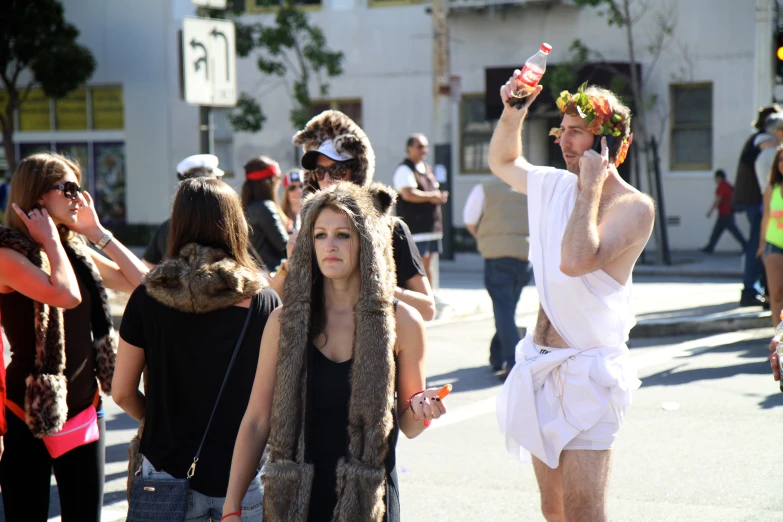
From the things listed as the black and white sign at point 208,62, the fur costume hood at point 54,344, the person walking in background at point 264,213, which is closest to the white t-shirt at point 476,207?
the person walking in background at point 264,213

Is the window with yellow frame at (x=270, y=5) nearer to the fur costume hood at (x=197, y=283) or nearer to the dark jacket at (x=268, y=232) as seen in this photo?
the dark jacket at (x=268, y=232)

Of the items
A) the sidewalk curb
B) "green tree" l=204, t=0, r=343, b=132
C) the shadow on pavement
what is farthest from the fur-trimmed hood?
"green tree" l=204, t=0, r=343, b=132

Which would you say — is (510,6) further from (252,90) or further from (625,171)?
(252,90)

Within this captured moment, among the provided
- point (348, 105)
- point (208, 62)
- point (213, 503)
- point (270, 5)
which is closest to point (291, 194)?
point (208, 62)

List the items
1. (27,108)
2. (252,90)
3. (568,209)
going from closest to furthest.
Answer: (568,209) < (252,90) < (27,108)

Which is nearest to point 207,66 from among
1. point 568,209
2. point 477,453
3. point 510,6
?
point 477,453

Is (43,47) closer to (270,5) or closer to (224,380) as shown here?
(270,5)

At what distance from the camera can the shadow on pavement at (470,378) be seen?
28.1 ft

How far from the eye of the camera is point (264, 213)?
7.23 metres

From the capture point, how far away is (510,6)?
2345 centimetres

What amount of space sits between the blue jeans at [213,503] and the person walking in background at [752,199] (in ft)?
30.6

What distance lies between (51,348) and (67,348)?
100mm

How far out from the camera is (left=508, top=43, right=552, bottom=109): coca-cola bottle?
406cm

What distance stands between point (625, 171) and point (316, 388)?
20943mm
